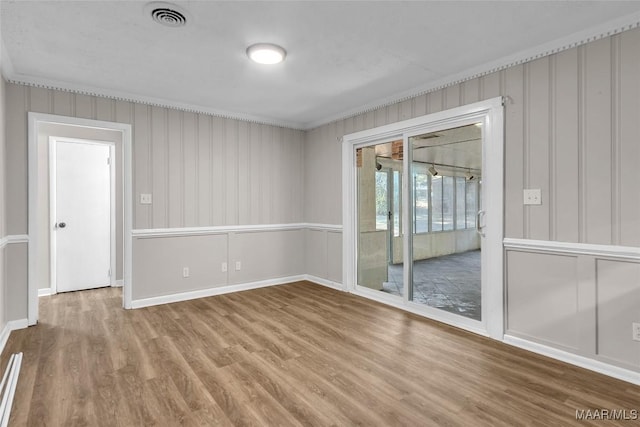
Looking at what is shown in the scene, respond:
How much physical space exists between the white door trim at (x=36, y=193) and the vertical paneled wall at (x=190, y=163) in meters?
0.06

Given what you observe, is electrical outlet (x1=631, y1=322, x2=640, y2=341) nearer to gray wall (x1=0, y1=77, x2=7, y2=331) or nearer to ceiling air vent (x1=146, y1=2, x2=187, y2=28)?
ceiling air vent (x1=146, y1=2, x2=187, y2=28)

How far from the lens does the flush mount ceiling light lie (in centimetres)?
267

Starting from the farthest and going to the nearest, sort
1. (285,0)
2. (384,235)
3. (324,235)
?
(324,235) < (384,235) < (285,0)

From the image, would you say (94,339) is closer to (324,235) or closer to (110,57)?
(110,57)

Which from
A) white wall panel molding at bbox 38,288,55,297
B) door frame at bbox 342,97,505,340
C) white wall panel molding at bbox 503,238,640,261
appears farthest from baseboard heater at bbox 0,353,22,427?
white wall panel molding at bbox 503,238,640,261

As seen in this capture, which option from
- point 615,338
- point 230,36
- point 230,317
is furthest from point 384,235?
point 230,36

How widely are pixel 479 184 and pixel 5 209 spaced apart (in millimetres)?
4506

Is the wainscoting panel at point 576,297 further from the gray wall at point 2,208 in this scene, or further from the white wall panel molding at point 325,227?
the gray wall at point 2,208

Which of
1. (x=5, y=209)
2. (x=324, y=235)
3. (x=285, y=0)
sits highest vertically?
(x=285, y=0)

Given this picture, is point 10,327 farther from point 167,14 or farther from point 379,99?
point 379,99

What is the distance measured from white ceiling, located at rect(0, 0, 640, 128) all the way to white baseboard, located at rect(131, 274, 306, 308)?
2399 mm

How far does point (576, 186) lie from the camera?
2.52 meters

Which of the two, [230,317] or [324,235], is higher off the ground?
[324,235]

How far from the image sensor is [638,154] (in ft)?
7.36
